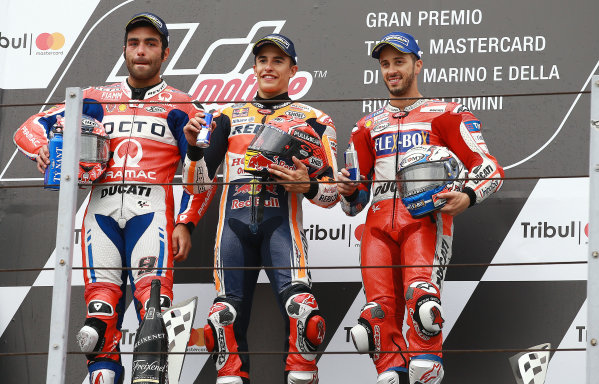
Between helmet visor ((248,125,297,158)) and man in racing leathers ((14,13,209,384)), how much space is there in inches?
14.3

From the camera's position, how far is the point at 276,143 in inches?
142

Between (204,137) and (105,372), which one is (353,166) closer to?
(204,137)

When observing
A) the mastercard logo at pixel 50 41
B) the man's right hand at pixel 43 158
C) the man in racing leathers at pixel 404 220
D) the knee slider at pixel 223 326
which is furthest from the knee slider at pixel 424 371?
the mastercard logo at pixel 50 41

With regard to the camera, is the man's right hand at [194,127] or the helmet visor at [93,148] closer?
the man's right hand at [194,127]

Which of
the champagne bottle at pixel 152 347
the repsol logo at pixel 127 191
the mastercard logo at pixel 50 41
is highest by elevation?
the mastercard logo at pixel 50 41

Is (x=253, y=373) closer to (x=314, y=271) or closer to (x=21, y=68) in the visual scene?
(x=314, y=271)

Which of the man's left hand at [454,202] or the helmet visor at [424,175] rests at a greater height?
the helmet visor at [424,175]

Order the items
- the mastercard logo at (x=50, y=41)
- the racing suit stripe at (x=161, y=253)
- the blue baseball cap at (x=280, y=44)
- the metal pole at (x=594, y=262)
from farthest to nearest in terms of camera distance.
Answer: the mastercard logo at (x=50, y=41), the blue baseball cap at (x=280, y=44), the racing suit stripe at (x=161, y=253), the metal pole at (x=594, y=262)

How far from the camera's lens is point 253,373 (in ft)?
14.4

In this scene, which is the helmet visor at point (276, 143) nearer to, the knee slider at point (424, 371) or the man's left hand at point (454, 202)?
the man's left hand at point (454, 202)

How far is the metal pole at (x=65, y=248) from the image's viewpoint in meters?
2.51

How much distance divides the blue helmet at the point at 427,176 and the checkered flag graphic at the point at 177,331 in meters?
0.86

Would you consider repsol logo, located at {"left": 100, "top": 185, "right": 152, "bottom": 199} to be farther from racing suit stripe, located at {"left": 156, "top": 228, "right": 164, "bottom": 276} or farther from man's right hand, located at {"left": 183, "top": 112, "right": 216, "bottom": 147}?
man's right hand, located at {"left": 183, "top": 112, "right": 216, "bottom": 147}

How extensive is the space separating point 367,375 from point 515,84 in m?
1.43
